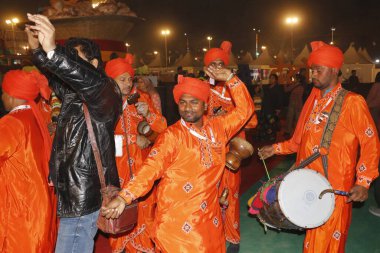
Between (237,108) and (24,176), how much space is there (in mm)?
1796

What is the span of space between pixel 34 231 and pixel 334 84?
2.97m

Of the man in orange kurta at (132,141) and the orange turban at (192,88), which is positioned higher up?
the orange turban at (192,88)

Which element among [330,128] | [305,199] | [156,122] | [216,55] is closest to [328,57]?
[330,128]

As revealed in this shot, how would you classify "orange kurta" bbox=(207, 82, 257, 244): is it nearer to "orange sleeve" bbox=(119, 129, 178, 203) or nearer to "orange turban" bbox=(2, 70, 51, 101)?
"orange sleeve" bbox=(119, 129, 178, 203)

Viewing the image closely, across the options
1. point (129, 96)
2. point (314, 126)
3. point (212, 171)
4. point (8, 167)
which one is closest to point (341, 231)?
point (314, 126)

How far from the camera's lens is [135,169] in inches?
161

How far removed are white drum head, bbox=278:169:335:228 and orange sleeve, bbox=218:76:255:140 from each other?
0.59 m

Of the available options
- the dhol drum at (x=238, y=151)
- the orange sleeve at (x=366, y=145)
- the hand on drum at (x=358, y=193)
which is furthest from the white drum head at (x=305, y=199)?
the dhol drum at (x=238, y=151)

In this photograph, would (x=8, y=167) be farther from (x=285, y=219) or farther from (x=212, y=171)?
(x=285, y=219)

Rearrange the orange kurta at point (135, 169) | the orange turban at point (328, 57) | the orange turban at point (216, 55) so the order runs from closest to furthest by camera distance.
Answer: the orange turban at point (328, 57) < the orange kurta at point (135, 169) < the orange turban at point (216, 55)

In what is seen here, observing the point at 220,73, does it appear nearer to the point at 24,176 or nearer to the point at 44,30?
the point at 44,30

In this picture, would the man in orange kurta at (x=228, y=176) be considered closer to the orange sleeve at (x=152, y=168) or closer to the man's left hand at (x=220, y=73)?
the man's left hand at (x=220, y=73)

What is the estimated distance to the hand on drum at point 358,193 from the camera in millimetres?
3076

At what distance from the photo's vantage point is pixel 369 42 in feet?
148
